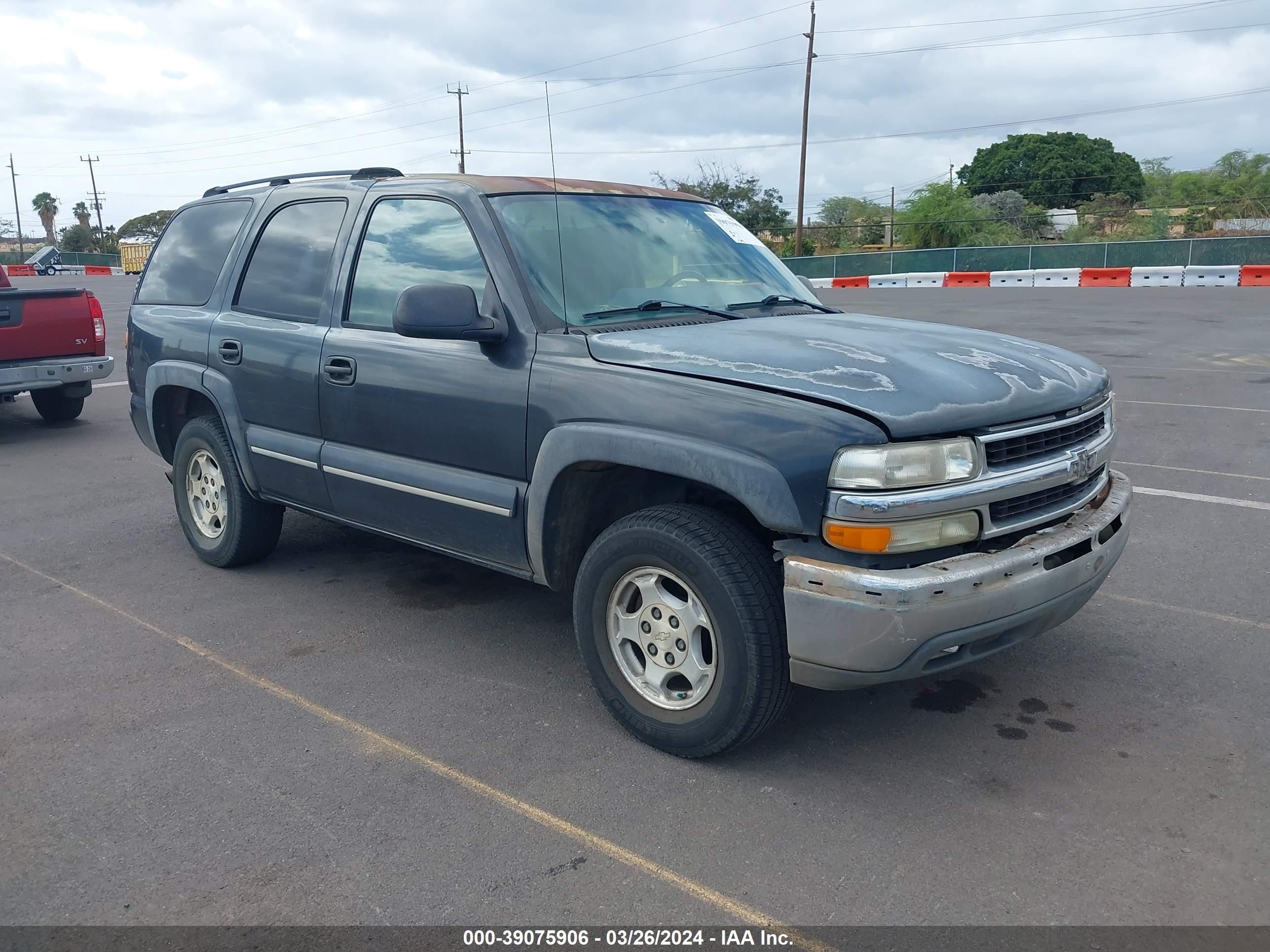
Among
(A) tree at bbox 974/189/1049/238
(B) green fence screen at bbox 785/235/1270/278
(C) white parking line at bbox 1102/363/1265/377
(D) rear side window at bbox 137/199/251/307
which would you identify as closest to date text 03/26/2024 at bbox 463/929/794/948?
(D) rear side window at bbox 137/199/251/307

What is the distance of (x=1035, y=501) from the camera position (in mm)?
3400

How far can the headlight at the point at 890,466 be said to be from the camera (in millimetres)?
2996

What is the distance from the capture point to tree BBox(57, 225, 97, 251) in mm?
98000

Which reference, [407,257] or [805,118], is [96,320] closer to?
[407,257]

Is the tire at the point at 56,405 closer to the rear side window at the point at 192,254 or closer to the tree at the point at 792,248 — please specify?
the rear side window at the point at 192,254

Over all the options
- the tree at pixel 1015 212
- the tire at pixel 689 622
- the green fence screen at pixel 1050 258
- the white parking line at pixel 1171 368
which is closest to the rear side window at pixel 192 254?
the tire at pixel 689 622

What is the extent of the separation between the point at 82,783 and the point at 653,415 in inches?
86.1

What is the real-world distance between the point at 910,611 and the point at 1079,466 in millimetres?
971

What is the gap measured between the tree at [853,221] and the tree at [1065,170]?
9.96 meters

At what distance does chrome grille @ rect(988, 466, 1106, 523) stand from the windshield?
1485mm

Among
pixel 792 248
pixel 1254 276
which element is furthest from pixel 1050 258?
pixel 792 248

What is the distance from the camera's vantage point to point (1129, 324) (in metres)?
18.2

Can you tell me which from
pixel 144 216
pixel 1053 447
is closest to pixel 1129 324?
pixel 1053 447

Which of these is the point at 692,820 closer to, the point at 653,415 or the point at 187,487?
the point at 653,415
